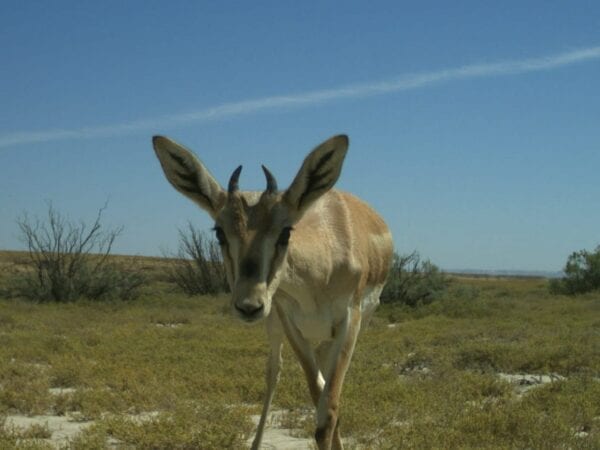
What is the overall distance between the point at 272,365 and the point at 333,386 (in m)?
1.68

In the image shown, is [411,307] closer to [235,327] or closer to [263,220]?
[235,327]

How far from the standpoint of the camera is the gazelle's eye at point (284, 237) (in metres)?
4.36

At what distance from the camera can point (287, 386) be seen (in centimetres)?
880

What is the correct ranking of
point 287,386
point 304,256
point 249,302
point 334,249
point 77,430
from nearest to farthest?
point 249,302, point 304,256, point 334,249, point 77,430, point 287,386

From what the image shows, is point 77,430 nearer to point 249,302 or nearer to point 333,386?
point 333,386

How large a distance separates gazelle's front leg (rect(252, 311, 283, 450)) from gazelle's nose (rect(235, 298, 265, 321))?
2.14 m

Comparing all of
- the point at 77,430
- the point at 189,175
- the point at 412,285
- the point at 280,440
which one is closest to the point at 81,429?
the point at 77,430

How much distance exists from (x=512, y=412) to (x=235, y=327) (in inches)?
419

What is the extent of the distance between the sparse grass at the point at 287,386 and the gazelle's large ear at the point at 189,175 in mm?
2483

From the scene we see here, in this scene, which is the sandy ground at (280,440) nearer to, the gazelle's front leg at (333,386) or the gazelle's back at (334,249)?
the gazelle's front leg at (333,386)

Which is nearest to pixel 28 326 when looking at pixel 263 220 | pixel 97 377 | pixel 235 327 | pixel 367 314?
pixel 235 327

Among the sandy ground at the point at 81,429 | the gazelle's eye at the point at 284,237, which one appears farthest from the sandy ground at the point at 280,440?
the gazelle's eye at the point at 284,237

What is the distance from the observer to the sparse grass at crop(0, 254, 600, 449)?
6.54m

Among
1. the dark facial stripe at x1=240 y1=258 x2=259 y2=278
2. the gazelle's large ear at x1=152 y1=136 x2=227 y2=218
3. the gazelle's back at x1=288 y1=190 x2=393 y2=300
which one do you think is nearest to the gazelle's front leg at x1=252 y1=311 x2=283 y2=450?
the gazelle's back at x1=288 y1=190 x2=393 y2=300
